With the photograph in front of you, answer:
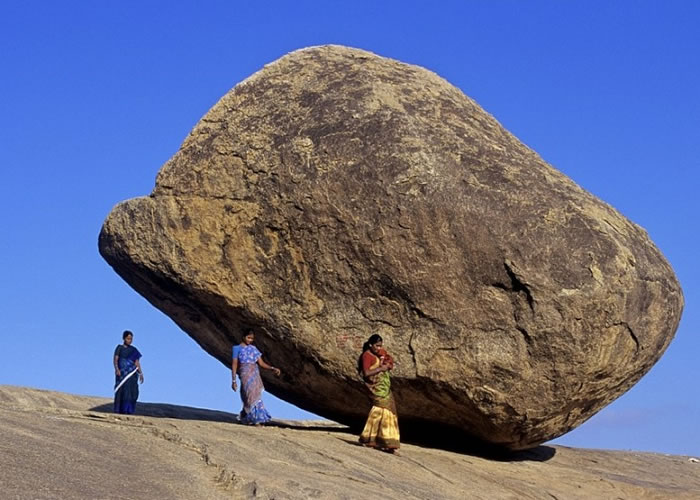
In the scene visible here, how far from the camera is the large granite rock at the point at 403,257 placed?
483 inches

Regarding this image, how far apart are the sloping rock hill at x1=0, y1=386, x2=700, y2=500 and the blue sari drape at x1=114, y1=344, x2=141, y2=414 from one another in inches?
30.6

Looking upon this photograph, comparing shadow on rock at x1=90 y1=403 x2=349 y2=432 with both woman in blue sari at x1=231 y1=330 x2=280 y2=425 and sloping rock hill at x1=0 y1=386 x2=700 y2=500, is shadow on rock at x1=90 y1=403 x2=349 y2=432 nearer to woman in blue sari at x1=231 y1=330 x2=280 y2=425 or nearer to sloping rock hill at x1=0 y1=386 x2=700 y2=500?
sloping rock hill at x1=0 y1=386 x2=700 y2=500

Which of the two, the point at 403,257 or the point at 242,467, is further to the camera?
the point at 403,257

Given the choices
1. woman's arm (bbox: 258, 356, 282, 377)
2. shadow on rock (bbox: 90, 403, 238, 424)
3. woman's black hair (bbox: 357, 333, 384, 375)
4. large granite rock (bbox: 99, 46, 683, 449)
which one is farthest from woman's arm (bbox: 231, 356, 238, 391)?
shadow on rock (bbox: 90, 403, 238, 424)

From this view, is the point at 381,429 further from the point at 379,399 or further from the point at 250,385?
the point at 250,385

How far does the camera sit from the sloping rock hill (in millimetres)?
8380

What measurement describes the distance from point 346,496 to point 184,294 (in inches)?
183

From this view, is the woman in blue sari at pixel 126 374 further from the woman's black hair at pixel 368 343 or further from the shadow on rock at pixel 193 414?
the woman's black hair at pixel 368 343

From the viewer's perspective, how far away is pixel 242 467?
9516mm

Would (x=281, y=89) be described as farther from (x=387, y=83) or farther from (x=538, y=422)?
(x=538, y=422)

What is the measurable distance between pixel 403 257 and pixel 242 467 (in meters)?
3.61

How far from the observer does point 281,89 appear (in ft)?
44.2

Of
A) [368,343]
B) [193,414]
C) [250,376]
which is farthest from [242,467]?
[193,414]

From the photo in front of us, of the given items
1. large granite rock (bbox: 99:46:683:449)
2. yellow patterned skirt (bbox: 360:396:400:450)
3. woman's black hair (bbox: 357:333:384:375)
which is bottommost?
yellow patterned skirt (bbox: 360:396:400:450)
